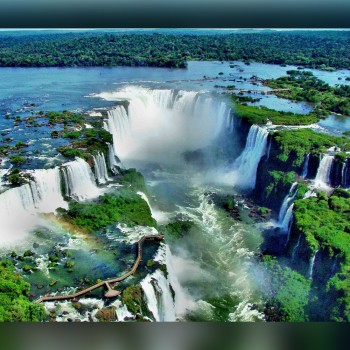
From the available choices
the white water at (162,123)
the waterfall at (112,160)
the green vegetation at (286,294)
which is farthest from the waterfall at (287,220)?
the waterfall at (112,160)

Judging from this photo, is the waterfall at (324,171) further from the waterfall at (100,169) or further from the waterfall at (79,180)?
the waterfall at (79,180)

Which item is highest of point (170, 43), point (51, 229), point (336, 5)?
point (336, 5)

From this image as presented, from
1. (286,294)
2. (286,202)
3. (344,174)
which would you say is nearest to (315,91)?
(344,174)

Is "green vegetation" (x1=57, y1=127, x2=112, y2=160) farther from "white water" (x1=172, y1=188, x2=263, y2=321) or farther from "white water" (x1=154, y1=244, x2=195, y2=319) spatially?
"white water" (x1=154, y1=244, x2=195, y2=319)

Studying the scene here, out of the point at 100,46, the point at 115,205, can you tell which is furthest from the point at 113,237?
the point at 100,46

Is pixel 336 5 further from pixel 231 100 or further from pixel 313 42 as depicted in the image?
pixel 231 100
